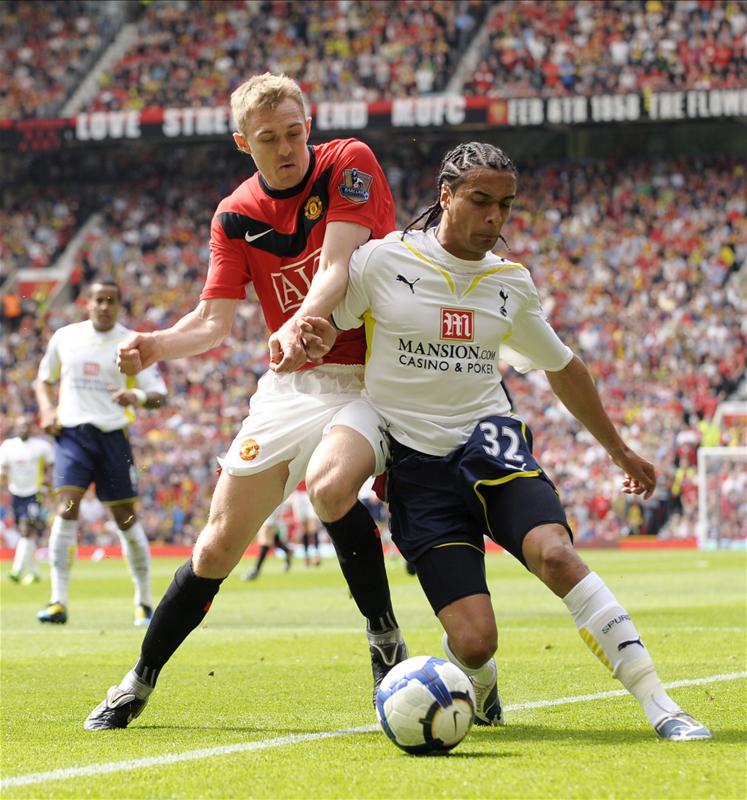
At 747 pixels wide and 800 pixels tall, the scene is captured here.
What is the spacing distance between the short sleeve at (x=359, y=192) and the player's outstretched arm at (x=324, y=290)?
0.18 ft

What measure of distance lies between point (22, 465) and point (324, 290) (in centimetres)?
1684

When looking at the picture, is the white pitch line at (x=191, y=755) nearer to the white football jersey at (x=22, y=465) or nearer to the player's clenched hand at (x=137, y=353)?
the player's clenched hand at (x=137, y=353)

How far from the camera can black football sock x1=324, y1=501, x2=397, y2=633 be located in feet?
18.2

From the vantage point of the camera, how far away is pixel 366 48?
36.7 m

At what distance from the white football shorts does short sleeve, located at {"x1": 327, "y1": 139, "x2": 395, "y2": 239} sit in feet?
1.96

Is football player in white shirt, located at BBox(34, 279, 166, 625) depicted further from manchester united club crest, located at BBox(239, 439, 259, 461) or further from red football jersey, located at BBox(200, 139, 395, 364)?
manchester united club crest, located at BBox(239, 439, 259, 461)

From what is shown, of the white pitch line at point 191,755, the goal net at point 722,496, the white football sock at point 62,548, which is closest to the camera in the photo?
the white pitch line at point 191,755

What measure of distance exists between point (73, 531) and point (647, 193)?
24897 millimetres

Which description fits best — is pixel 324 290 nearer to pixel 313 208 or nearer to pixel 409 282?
pixel 409 282

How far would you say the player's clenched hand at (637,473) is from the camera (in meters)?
5.51

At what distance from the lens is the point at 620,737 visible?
16.4ft

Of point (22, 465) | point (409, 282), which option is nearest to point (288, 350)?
point (409, 282)

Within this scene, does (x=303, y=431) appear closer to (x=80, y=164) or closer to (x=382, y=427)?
(x=382, y=427)

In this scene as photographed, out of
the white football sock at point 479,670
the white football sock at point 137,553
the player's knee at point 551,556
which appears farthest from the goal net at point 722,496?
the player's knee at point 551,556
